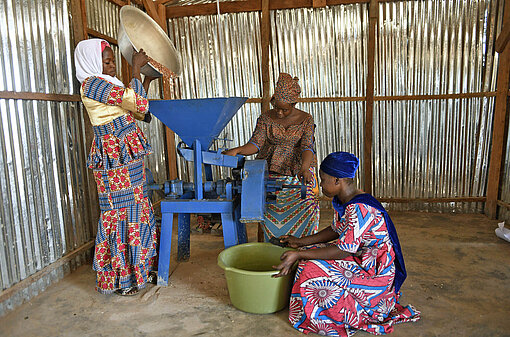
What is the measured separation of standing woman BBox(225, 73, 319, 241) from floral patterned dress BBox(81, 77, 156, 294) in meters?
0.81

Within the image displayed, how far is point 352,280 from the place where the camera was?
232 centimetres

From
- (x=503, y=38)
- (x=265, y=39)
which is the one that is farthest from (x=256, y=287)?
(x=503, y=38)

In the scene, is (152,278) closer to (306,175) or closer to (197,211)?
(197,211)

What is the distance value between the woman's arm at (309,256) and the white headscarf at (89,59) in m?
1.78

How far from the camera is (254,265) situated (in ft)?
9.66

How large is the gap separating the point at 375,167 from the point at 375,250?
3049 millimetres

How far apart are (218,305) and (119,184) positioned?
1132mm

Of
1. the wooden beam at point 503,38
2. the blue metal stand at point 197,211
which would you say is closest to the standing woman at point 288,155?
the blue metal stand at point 197,211

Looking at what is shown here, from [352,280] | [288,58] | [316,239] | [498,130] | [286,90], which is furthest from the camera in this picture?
[288,58]

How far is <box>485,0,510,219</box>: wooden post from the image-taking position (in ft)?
14.7

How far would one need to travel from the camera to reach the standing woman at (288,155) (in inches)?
131

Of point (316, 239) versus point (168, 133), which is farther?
point (168, 133)

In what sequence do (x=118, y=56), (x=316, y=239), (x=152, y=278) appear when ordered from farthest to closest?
(x=118, y=56) → (x=152, y=278) → (x=316, y=239)

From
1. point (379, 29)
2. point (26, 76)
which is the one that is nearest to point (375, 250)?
point (26, 76)
